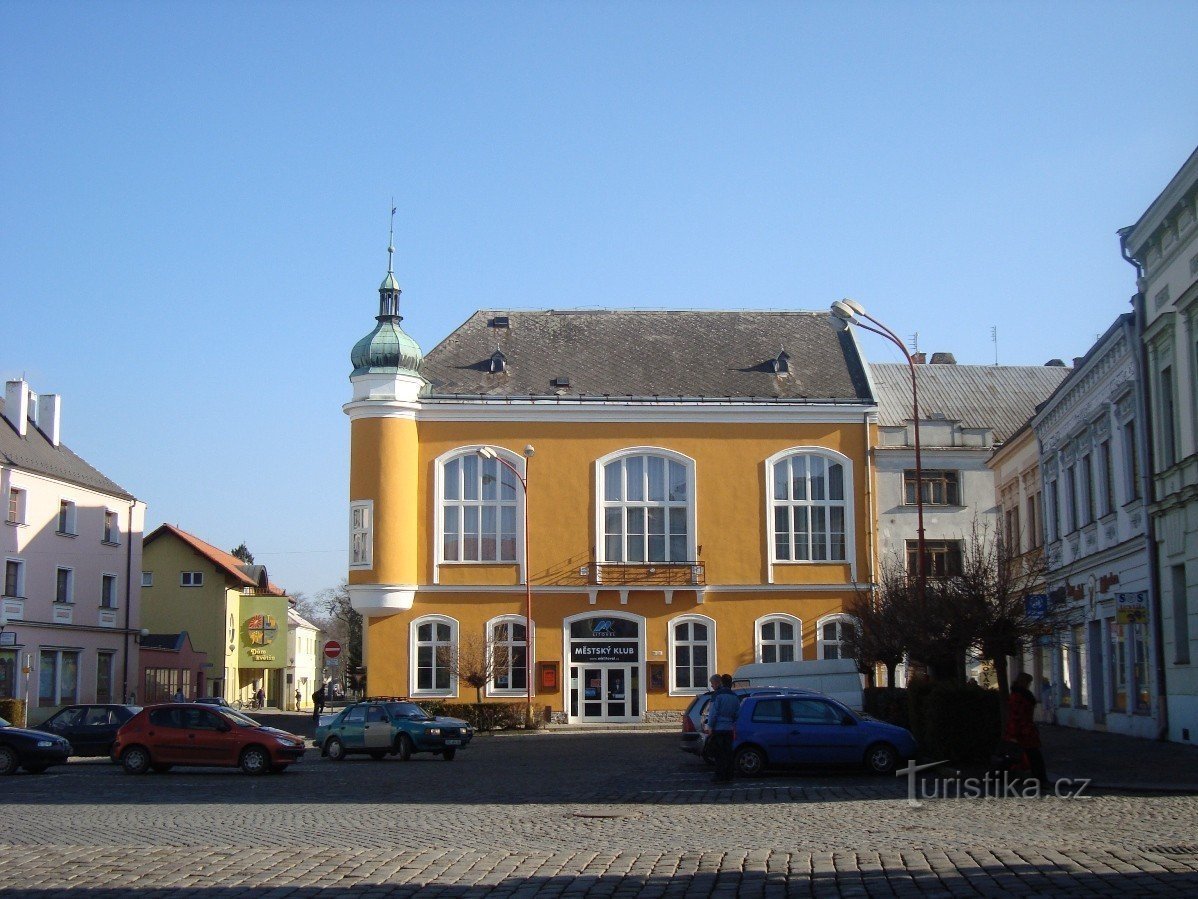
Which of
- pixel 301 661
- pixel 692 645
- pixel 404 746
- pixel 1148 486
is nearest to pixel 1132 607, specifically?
pixel 1148 486

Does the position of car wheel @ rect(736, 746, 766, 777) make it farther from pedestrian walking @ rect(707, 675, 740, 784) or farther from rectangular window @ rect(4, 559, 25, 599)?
rectangular window @ rect(4, 559, 25, 599)

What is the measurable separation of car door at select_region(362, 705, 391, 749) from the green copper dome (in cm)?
2001

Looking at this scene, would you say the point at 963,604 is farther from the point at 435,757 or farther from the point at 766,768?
the point at 435,757

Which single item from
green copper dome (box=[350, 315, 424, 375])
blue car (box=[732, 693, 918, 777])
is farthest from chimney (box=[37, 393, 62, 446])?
blue car (box=[732, 693, 918, 777])

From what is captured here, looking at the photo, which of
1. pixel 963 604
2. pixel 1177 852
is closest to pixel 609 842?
pixel 1177 852

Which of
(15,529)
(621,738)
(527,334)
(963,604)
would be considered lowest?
(621,738)

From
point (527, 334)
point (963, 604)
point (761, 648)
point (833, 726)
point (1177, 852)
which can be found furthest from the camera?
point (527, 334)

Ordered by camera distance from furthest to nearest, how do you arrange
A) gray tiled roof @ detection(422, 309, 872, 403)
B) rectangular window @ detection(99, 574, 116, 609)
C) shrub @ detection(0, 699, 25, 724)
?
rectangular window @ detection(99, 574, 116, 609), gray tiled roof @ detection(422, 309, 872, 403), shrub @ detection(0, 699, 25, 724)

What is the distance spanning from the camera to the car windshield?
31188 millimetres

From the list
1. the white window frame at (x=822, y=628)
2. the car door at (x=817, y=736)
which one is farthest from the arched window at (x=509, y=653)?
the car door at (x=817, y=736)

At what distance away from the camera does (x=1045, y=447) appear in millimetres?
40469

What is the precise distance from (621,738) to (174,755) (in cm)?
1689

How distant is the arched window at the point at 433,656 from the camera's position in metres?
48.4

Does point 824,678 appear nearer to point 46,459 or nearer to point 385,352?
point 385,352
